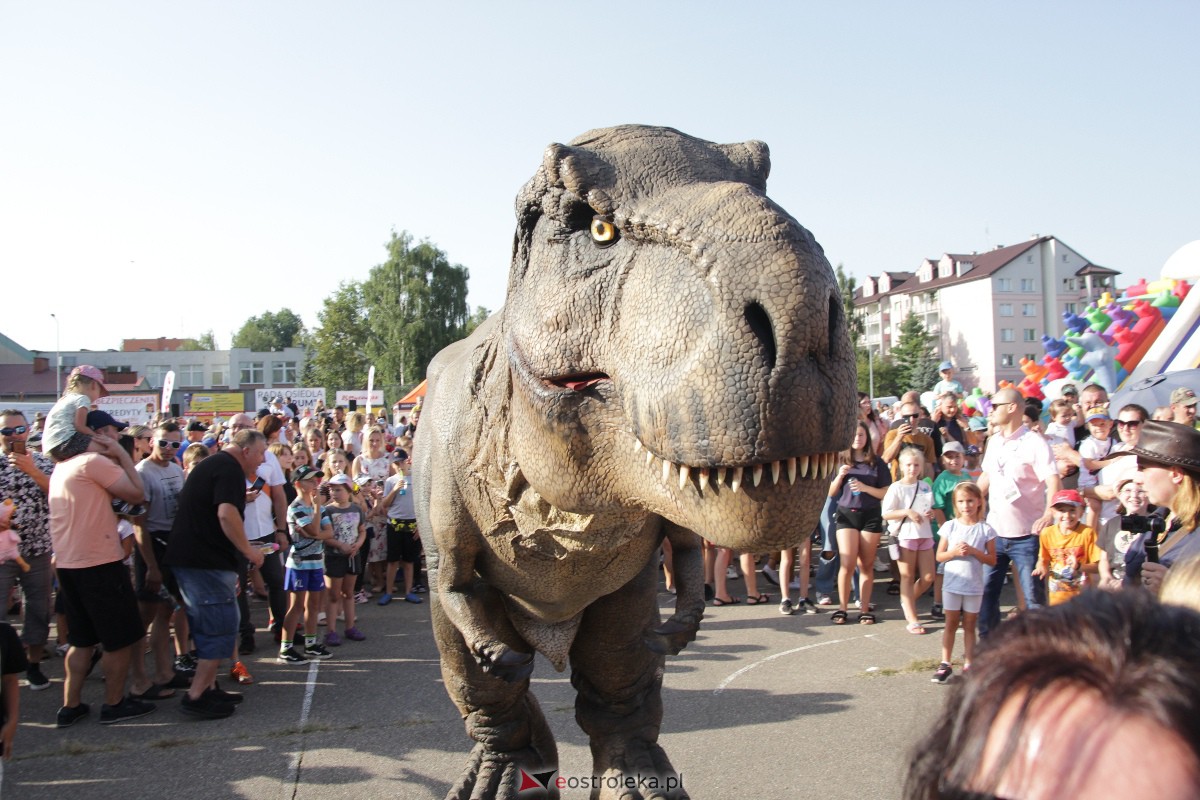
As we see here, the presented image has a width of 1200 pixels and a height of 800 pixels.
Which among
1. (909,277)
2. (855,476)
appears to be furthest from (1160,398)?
(909,277)

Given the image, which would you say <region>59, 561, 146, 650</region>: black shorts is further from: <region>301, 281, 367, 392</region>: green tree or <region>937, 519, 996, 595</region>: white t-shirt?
<region>301, 281, 367, 392</region>: green tree

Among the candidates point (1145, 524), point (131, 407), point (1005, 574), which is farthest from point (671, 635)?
point (131, 407)

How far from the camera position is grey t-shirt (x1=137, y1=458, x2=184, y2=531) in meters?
6.07

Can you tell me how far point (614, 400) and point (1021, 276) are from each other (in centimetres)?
6132

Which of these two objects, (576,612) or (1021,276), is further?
(1021,276)

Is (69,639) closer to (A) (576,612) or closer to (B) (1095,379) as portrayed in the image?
(A) (576,612)

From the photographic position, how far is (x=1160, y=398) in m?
9.97

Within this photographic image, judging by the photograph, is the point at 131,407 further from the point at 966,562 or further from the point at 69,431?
the point at 966,562

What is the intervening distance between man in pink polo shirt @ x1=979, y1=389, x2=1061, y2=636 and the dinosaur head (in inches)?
204

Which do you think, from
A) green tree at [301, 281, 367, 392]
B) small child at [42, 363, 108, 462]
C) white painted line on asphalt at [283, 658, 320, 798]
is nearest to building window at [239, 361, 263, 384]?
green tree at [301, 281, 367, 392]

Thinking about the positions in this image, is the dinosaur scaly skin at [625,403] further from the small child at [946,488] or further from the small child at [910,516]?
the small child at [946,488]

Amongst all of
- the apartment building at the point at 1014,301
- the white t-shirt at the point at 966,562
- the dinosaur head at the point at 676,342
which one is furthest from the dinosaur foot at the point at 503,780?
the apartment building at the point at 1014,301

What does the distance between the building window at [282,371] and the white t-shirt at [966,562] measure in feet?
249

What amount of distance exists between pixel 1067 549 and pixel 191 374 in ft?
264
